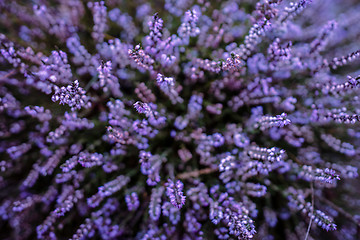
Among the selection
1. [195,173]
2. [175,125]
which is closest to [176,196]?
[195,173]

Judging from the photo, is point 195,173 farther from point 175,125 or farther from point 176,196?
point 176,196

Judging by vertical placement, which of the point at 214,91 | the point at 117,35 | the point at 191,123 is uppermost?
the point at 117,35

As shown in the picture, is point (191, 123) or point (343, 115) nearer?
point (343, 115)

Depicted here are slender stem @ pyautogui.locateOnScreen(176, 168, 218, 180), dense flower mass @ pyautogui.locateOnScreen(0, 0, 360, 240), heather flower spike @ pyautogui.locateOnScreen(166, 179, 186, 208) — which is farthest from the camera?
slender stem @ pyautogui.locateOnScreen(176, 168, 218, 180)

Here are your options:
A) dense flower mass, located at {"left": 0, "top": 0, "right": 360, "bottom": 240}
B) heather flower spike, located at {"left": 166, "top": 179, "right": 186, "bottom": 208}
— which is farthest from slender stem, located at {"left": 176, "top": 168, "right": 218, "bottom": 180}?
heather flower spike, located at {"left": 166, "top": 179, "right": 186, "bottom": 208}

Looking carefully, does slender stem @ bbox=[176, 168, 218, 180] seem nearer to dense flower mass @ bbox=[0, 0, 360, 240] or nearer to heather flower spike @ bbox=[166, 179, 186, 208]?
dense flower mass @ bbox=[0, 0, 360, 240]

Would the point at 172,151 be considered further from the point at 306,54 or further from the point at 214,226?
the point at 306,54

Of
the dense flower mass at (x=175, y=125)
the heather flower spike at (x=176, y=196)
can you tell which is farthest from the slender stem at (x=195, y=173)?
the heather flower spike at (x=176, y=196)

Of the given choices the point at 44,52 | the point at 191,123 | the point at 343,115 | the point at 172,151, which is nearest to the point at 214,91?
the point at 191,123
